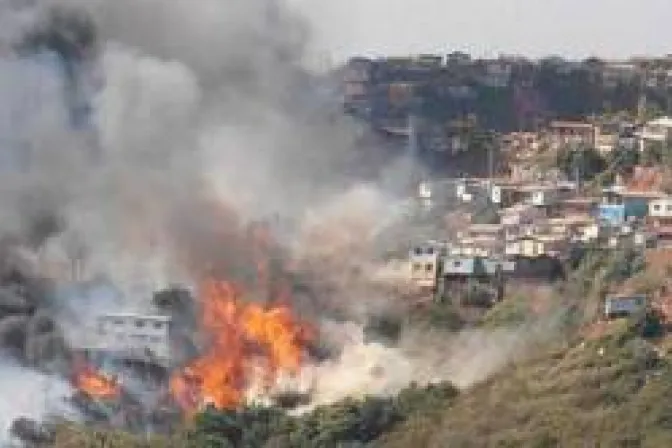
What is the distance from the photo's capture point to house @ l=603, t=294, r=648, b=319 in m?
33.0

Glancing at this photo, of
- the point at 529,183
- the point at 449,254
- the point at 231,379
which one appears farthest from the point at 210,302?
the point at 529,183

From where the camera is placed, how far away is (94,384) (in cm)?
3462

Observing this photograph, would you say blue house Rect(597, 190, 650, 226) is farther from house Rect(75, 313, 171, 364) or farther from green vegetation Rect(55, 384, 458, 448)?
green vegetation Rect(55, 384, 458, 448)

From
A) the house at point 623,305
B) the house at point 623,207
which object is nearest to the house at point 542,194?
the house at point 623,207

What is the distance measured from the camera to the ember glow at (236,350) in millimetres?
35062

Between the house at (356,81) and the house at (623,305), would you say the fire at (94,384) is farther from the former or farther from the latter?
the house at (356,81)

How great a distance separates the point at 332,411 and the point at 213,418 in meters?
2.09

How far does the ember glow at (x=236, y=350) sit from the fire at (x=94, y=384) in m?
1.29

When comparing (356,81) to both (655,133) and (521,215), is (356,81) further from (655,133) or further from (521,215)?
(521,215)

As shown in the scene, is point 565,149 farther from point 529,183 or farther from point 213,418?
point 213,418

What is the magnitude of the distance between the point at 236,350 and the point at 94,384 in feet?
11.3

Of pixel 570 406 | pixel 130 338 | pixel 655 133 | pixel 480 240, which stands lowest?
pixel 570 406

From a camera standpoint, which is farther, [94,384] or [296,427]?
[94,384]

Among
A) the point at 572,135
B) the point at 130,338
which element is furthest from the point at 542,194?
the point at 130,338
